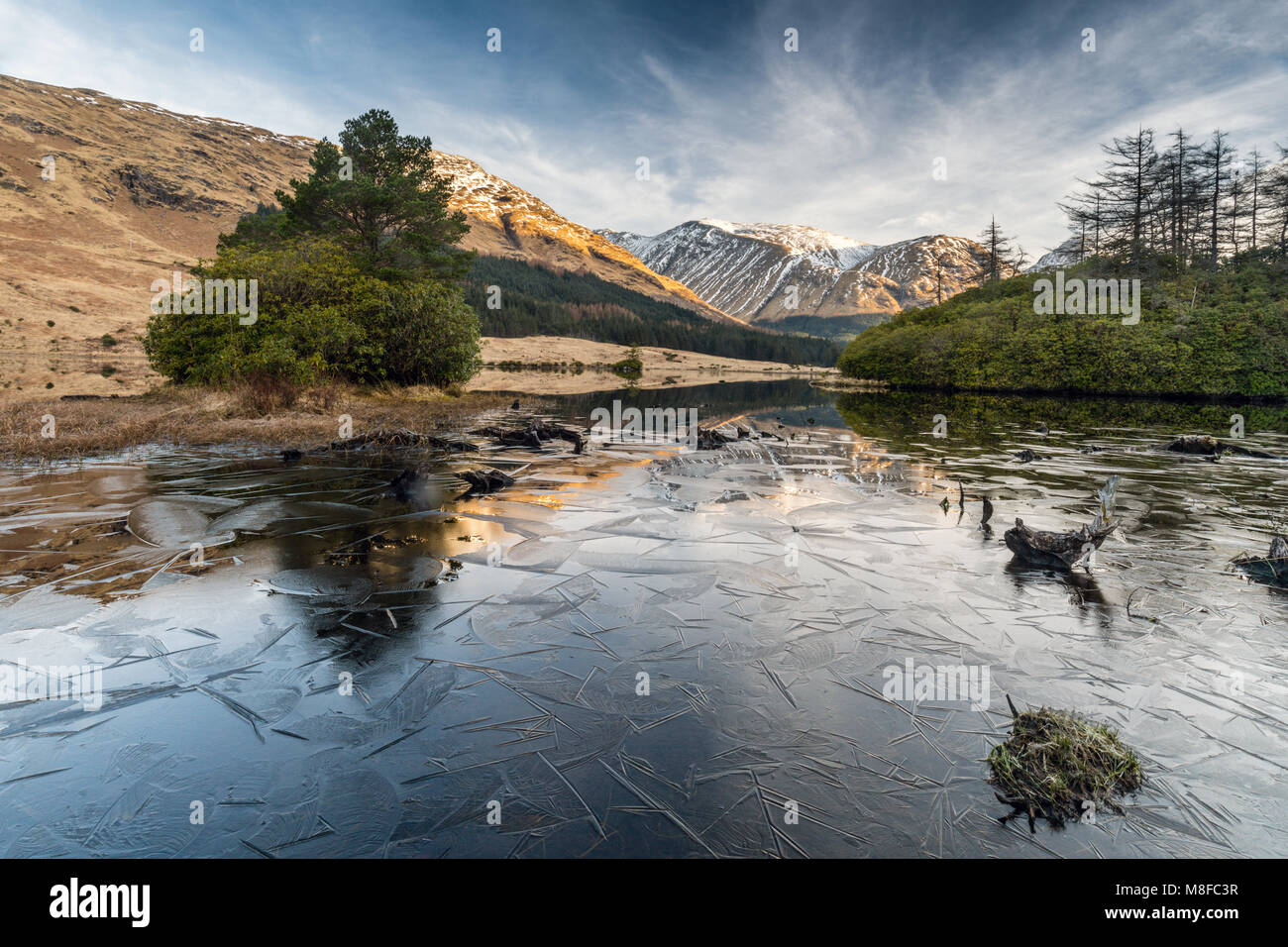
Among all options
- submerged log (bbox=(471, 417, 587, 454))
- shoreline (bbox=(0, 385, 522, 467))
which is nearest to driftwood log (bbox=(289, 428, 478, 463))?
shoreline (bbox=(0, 385, 522, 467))

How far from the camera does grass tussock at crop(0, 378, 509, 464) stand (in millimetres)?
16172

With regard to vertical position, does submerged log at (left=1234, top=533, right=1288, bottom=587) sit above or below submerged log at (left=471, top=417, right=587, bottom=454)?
below

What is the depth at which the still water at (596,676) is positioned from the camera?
11.3 feet

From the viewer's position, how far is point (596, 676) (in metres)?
5.28

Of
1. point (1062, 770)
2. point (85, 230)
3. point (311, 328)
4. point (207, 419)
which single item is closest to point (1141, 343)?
point (1062, 770)

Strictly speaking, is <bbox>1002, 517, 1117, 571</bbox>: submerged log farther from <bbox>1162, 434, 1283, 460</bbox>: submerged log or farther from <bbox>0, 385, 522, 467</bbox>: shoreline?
<bbox>0, 385, 522, 467</bbox>: shoreline

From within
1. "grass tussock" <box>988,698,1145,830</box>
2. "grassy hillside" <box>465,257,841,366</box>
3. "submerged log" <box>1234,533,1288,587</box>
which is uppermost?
"grassy hillside" <box>465,257,841,366</box>

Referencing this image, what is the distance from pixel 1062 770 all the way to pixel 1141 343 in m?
63.9

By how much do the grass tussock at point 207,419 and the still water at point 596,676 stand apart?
5814 mm

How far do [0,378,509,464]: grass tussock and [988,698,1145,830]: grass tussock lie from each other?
19896mm

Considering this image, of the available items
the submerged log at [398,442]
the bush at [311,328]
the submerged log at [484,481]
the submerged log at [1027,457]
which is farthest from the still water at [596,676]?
the bush at [311,328]

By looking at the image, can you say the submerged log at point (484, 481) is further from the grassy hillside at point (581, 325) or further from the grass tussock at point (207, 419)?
the grassy hillside at point (581, 325)

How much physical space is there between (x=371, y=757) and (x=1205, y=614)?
910 centimetres
